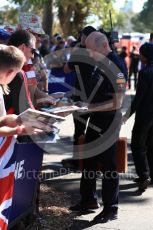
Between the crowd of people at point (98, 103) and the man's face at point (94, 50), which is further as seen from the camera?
the man's face at point (94, 50)

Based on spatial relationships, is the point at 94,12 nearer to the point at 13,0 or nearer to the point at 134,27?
the point at 13,0

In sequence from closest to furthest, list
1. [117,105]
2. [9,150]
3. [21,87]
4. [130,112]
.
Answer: [9,150] < [21,87] < [117,105] < [130,112]

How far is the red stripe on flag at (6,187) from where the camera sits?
380 cm

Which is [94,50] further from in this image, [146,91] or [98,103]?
[146,91]

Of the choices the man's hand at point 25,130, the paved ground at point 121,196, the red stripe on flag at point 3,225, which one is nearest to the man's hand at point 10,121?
the man's hand at point 25,130

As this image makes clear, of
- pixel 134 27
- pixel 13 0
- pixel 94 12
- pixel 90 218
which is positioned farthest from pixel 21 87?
pixel 134 27

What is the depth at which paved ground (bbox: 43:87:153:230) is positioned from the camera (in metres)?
5.26

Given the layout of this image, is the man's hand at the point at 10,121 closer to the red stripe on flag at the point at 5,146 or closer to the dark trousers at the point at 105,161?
the red stripe on flag at the point at 5,146

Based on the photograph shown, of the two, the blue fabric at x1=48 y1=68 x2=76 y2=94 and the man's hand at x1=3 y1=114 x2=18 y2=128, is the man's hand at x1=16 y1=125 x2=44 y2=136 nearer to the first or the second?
the man's hand at x1=3 y1=114 x2=18 y2=128

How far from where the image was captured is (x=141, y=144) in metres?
6.64

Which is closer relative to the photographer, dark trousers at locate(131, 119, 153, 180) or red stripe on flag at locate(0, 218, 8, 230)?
red stripe on flag at locate(0, 218, 8, 230)

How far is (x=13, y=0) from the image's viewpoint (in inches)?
356

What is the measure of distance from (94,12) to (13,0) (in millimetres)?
23094

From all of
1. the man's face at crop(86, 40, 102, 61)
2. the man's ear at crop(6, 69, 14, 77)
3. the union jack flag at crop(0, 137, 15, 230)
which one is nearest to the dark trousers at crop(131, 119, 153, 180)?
the man's face at crop(86, 40, 102, 61)
